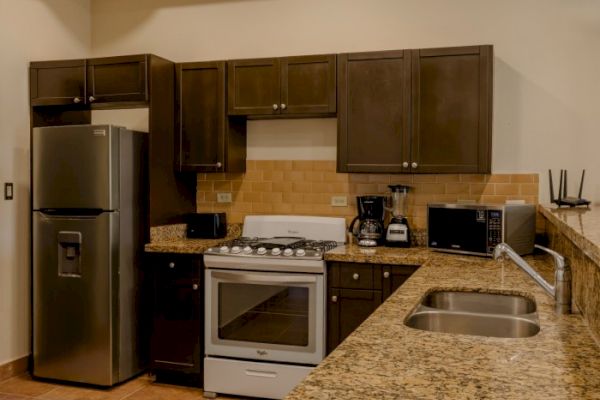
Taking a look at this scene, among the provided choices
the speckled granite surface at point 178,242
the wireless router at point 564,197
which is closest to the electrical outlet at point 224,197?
the speckled granite surface at point 178,242

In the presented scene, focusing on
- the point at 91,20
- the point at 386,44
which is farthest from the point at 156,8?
the point at 386,44

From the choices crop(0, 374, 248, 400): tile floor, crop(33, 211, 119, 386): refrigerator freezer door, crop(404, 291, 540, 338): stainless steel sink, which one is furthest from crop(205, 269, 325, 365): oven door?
crop(404, 291, 540, 338): stainless steel sink

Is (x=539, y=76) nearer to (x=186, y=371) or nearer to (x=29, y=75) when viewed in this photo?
(x=186, y=371)

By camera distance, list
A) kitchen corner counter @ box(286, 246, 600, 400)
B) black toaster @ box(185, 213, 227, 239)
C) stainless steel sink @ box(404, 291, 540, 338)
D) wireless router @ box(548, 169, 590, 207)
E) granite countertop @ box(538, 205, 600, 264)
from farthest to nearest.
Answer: black toaster @ box(185, 213, 227, 239) < wireless router @ box(548, 169, 590, 207) < stainless steel sink @ box(404, 291, 540, 338) < granite countertop @ box(538, 205, 600, 264) < kitchen corner counter @ box(286, 246, 600, 400)

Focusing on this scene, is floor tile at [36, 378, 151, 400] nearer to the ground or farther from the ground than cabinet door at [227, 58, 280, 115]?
nearer to the ground

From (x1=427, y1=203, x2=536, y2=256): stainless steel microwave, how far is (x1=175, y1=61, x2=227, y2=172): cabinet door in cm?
151

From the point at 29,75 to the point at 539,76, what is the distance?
11.2ft

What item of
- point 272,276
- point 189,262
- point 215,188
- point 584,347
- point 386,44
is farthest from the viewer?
point 215,188

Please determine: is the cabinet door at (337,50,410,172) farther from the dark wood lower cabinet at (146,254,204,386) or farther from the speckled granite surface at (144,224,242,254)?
the dark wood lower cabinet at (146,254,204,386)

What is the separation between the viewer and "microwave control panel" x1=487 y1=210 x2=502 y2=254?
3.30 metres

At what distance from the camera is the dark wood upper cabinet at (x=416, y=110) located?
3525 mm

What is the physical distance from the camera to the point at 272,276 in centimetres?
353

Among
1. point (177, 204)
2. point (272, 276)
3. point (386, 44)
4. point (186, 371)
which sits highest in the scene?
Result: point (386, 44)

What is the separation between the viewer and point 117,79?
3.96 meters
